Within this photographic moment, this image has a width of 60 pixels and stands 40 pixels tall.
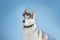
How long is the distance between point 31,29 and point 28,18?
107mm

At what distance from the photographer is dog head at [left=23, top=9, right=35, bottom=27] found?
125 centimetres

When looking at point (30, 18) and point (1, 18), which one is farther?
point (1, 18)

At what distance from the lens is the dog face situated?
1.25 m

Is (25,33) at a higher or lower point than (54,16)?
lower

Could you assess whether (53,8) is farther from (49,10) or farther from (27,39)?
(27,39)

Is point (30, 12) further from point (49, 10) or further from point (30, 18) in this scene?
point (49, 10)

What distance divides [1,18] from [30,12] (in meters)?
0.30

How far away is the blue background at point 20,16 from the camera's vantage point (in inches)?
51.4

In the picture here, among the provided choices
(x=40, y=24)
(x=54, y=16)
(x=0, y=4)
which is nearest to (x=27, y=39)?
(x=40, y=24)

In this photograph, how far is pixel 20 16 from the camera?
135 centimetres

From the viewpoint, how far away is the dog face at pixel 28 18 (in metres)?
1.25

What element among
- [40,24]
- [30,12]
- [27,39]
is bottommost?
[27,39]

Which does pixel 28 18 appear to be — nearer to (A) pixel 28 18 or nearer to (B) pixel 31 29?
(A) pixel 28 18

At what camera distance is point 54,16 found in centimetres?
131
